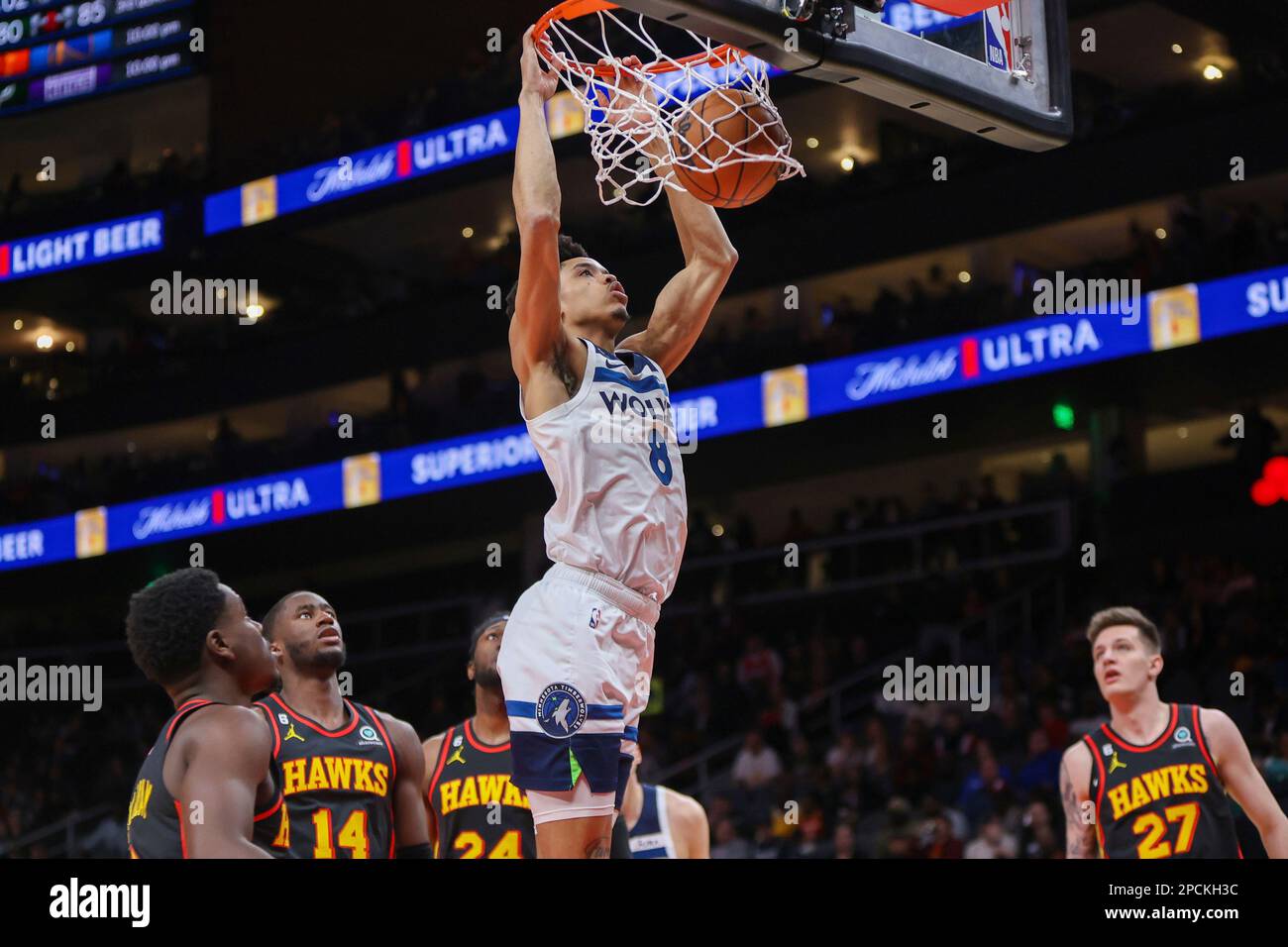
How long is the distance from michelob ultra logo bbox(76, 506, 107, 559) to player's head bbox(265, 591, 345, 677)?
14022 millimetres

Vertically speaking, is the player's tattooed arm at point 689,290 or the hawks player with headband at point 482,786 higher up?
the player's tattooed arm at point 689,290

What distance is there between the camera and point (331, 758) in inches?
202

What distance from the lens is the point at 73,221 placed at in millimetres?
19297

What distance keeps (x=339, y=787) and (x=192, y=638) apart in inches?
46.9

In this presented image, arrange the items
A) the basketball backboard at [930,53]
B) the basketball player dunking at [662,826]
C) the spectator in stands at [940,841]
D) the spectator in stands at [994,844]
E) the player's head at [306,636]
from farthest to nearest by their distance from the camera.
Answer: the spectator in stands at [940,841] → the spectator in stands at [994,844] → the basketball player dunking at [662,826] → the player's head at [306,636] → the basketball backboard at [930,53]

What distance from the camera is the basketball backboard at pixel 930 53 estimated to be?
3.87 meters

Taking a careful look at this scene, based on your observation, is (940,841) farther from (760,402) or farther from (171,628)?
(171,628)

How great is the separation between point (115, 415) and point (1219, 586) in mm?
13151

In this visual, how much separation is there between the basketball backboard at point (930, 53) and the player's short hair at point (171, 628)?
5.52ft

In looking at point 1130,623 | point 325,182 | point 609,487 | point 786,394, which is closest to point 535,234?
point 609,487
